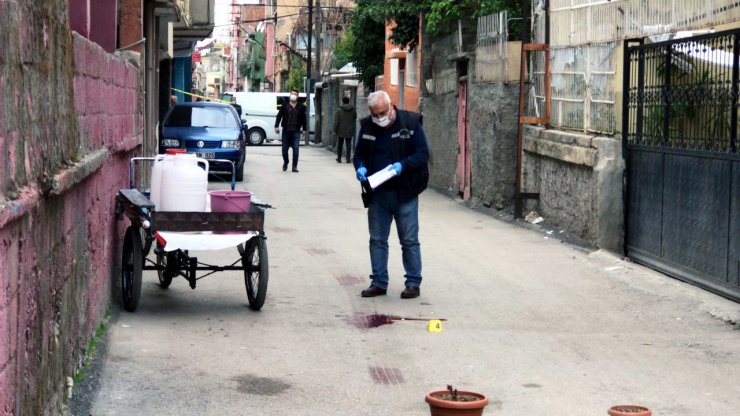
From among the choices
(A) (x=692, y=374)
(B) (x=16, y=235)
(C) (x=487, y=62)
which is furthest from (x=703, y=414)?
(C) (x=487, y=62)

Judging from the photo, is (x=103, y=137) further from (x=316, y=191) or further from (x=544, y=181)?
(x=316, y=191)

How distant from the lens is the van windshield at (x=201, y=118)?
24216 mm

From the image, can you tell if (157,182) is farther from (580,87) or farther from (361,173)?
(580,87)

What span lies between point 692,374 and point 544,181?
8684mm

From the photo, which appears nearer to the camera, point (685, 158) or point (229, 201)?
point (229, 201)

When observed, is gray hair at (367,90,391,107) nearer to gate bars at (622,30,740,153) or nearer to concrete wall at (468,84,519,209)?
gate bars at (622,30,740,153)

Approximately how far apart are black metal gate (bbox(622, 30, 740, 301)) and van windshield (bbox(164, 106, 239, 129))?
1292cm

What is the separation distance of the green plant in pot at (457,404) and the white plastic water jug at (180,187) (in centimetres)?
424

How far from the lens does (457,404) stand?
560 cm

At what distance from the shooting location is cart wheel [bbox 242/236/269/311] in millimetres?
9312

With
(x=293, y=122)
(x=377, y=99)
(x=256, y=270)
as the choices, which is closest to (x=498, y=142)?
(x=377, y=99)

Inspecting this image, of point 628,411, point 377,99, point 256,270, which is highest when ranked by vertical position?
point 377,99

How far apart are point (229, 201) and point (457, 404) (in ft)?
13.7

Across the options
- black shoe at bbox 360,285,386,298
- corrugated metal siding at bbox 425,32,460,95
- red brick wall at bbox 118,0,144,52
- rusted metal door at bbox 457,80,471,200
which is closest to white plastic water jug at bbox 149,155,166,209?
black shoe at bbox 360,285,386,298
